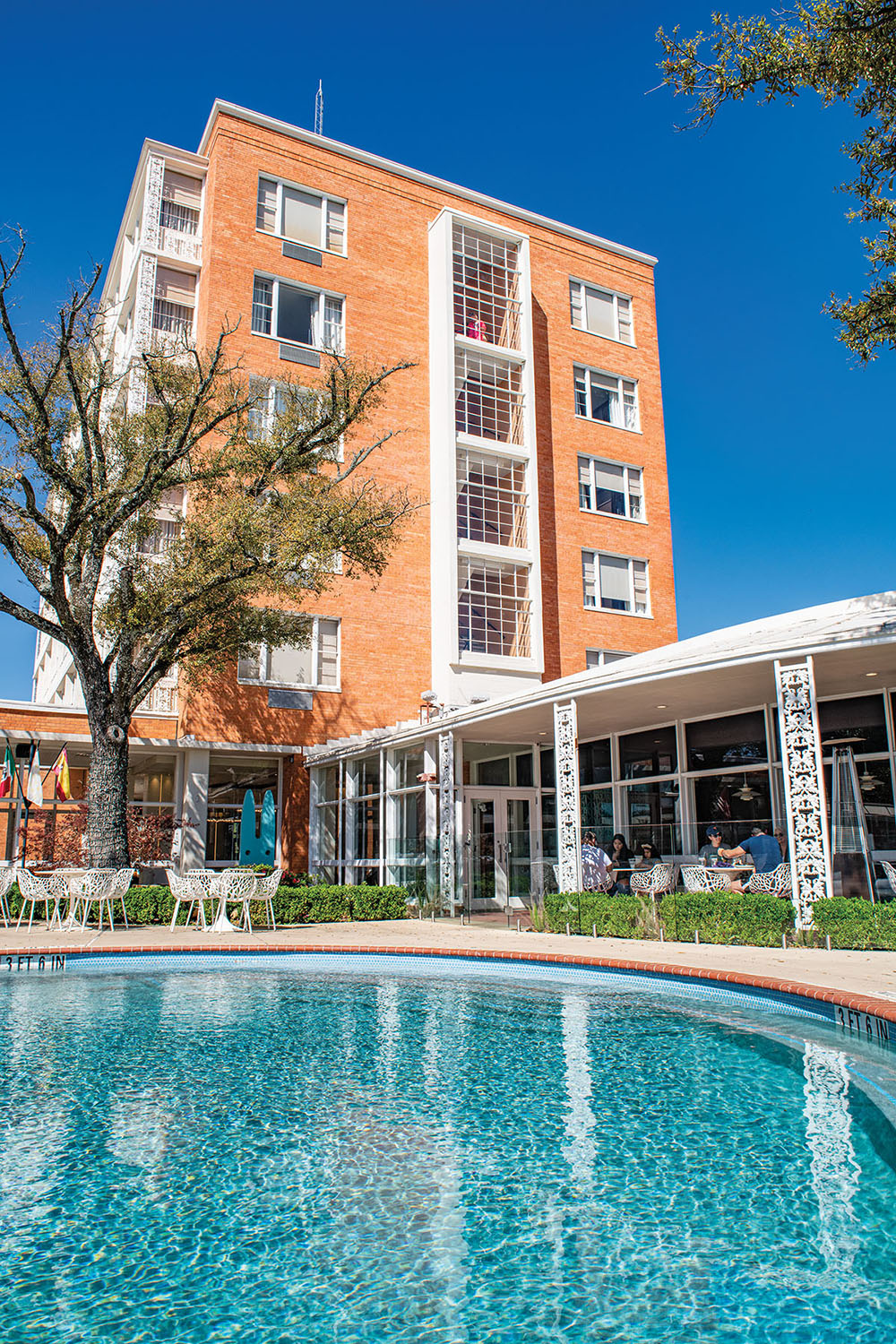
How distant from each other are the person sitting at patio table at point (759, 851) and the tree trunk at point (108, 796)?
9.44m

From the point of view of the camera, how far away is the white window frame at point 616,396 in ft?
89.5

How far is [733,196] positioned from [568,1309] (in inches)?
745

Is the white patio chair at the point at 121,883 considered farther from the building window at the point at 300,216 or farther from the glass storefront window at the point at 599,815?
the building window at the point at 300,216

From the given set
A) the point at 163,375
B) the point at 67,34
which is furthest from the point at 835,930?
the point at 67,34

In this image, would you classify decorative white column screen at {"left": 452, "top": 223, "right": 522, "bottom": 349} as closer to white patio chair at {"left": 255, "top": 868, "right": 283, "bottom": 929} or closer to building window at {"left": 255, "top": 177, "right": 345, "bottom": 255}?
building window at {"left": 255, "top": 177, "right": 345, "bottom": 255}

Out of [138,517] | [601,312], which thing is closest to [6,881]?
[138,517]

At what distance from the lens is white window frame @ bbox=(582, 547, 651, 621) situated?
85.0ft

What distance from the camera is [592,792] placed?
18875 mm

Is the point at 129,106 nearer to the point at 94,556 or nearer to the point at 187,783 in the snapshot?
the point at 94,556

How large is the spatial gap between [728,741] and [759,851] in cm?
420

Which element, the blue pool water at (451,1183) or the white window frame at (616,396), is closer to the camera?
the blue pool water at (451,1183)

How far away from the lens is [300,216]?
2400cm

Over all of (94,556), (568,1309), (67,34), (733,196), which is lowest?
(568,1309)

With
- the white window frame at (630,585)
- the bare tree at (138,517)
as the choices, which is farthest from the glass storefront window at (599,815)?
the white window frame at (630,585)
